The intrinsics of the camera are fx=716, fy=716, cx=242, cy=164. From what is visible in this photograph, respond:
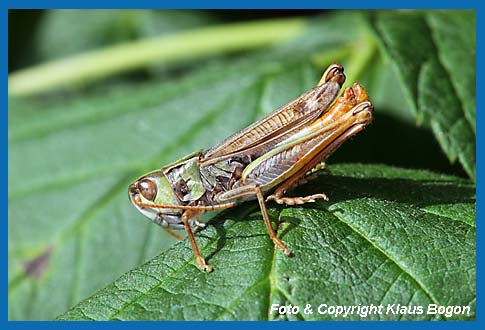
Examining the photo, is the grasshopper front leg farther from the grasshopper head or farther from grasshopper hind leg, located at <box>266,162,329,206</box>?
grasshopper hind leg, located at <box>266,162,329,206</box>

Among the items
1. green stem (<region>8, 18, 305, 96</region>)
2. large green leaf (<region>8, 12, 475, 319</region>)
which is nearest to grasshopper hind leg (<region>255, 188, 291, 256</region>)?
large green leaf (<region>8, 12, 475, 319</region>)

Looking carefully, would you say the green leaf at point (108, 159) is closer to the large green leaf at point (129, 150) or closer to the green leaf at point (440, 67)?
the large green leaf at point (129, 150)

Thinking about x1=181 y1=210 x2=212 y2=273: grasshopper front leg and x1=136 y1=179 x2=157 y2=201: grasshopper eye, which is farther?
x1=136 y1=179 x2=157 y2=201: grasshopper eye

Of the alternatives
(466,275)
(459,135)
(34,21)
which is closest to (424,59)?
(459,135)

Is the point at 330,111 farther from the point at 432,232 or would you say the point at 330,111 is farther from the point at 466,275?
the point at 466,275

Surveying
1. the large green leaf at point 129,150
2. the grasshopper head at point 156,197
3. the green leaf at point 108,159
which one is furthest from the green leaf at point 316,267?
the green leaf at point 108,159
